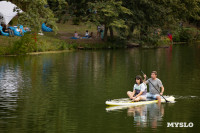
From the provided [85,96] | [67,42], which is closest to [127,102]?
[85,96]

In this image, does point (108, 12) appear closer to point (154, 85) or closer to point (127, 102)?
point (154, 85)

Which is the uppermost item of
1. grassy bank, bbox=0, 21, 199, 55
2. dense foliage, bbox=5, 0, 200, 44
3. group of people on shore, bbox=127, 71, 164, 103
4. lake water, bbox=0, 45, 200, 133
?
dense foliage, bbox=5, 0, 200, 44

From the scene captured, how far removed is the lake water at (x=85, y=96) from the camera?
18.4 metres

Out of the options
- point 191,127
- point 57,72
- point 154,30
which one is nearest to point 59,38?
point 154,30

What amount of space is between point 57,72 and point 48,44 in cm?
2152

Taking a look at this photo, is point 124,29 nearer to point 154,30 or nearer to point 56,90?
point 154,30

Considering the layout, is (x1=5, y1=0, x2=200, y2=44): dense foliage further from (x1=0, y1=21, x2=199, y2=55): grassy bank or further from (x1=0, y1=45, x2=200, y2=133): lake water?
(x1=0, y1=45, x2=200, y2=133): lake water

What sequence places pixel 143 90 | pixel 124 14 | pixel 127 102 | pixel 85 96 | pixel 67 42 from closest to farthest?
pixel 127 102, pixel 143 90, pixel 85 96, pixel 67 42, pixel 124 14

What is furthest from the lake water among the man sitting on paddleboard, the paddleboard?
the man sitting on paddleboard

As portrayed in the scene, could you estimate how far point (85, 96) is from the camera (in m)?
25.1

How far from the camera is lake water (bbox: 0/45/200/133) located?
60.3ft

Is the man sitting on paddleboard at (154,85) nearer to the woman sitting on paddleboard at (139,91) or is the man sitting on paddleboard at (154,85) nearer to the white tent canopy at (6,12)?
the woman sitting on paddleboard at (139,91)

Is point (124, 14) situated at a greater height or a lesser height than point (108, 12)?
lesser

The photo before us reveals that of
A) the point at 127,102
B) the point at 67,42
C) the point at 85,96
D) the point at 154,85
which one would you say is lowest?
the point at 85,96
